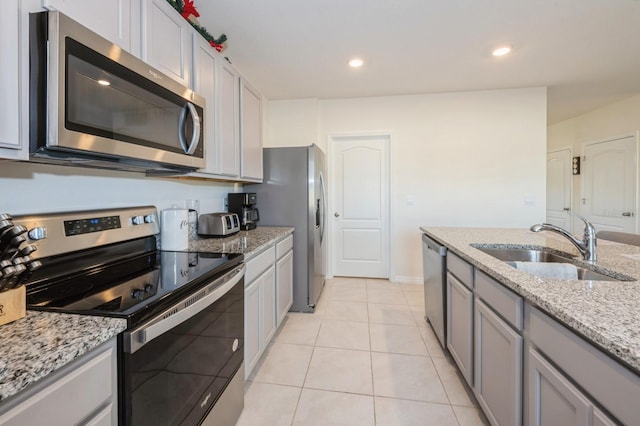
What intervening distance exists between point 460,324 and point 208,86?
217cm

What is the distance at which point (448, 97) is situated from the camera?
3.61 meters

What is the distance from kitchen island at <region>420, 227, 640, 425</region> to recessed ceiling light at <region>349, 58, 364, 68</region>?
6.56 feet

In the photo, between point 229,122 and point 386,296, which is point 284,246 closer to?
point 229,122

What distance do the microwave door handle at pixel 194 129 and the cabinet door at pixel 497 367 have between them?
1.67m

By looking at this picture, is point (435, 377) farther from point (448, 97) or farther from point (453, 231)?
point (448, 97)

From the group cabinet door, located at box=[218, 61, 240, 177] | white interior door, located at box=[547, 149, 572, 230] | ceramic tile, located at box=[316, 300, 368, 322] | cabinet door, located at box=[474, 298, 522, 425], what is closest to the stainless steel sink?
cabinet door, located at box=[474, 298, 522, 425]

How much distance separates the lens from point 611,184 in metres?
3.91

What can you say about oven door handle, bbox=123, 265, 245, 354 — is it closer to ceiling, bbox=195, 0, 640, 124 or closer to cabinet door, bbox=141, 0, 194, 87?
cabinet door, bbox=141, 0, 194, 87

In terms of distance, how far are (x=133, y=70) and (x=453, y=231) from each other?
2.41 metres

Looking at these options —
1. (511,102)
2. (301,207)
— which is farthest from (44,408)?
(511,102)

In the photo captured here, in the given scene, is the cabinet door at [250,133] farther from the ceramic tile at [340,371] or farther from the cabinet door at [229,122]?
the ceramic tile at [340,371]

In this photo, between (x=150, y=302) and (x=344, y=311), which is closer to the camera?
(x=150, y=302)

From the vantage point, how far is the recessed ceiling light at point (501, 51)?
8.26 ft

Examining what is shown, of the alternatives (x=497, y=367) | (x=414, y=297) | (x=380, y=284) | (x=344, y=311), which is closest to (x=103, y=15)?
(x=497, y=367)
